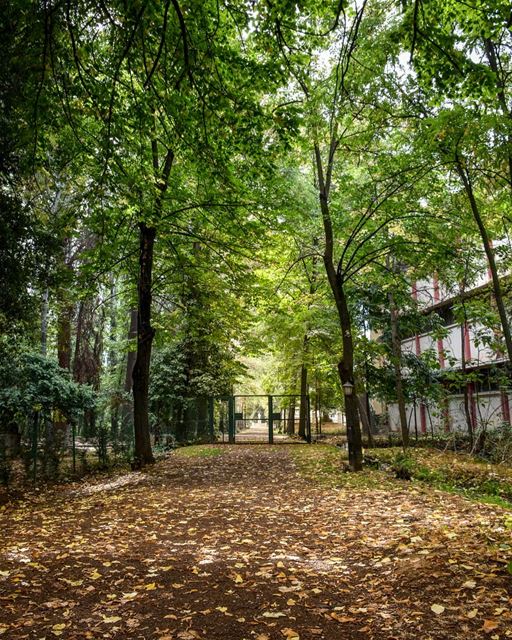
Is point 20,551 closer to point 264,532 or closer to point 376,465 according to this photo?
point 264,532

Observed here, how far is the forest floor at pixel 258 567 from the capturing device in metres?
3.58

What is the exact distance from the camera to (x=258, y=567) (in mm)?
4883

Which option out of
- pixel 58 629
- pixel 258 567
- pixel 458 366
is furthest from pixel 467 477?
pixel 458 366

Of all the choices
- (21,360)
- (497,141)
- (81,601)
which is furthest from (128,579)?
(21,360)

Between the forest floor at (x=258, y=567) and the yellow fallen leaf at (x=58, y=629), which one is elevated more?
the forest floor at (x=258, y=567)

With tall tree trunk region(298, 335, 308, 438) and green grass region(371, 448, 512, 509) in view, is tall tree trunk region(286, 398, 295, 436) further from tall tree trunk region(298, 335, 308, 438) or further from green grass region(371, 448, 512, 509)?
green grass region(371, 448, 512, 509)

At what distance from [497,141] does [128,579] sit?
23.3 feet

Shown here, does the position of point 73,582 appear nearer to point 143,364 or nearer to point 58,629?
point 58,629

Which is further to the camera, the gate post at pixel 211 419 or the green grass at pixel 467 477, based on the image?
the gate post at pixel 211 419

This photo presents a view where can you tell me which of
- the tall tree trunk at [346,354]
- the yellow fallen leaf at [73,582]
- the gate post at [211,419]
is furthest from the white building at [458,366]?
the yellow fallen leaf at [73,582]

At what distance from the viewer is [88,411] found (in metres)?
14.5

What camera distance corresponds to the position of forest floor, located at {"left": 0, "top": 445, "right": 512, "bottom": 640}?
11.7ft

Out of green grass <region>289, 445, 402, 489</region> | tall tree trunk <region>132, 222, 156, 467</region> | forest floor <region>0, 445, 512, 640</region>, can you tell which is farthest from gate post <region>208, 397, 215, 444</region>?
forest floor <region>0, 445, 512, 640</region>

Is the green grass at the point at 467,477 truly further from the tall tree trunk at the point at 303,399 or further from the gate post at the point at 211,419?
the gate post at the point at 211,419
